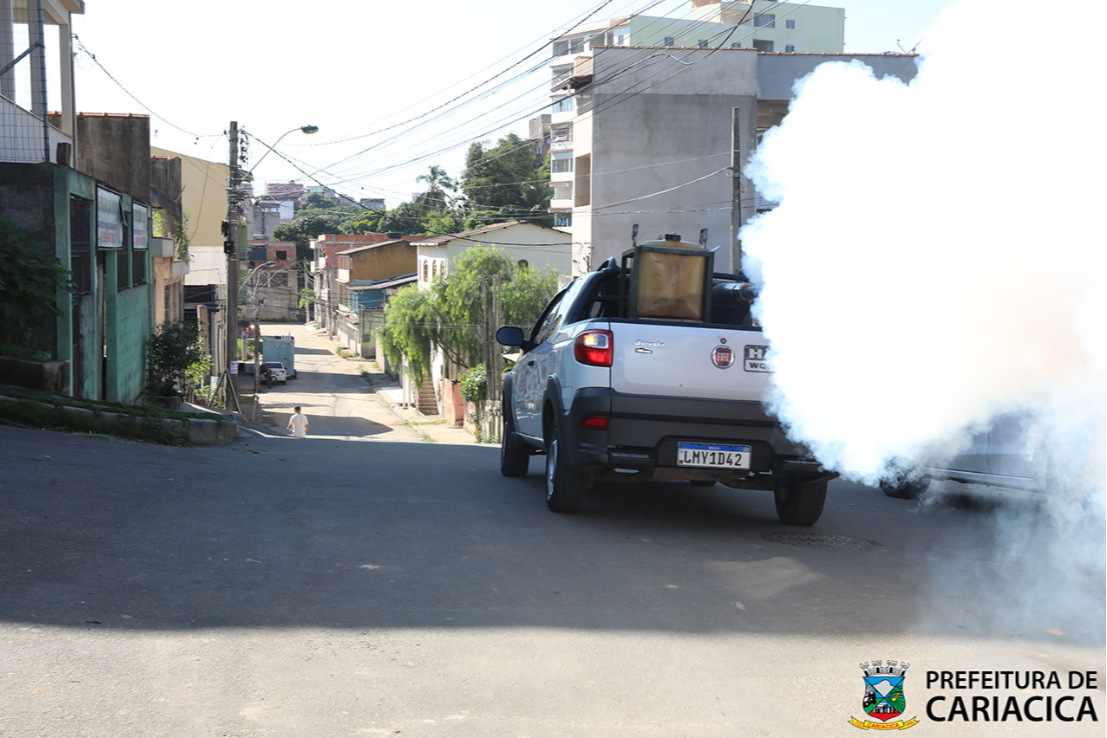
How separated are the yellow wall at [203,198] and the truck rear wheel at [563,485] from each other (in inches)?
1644

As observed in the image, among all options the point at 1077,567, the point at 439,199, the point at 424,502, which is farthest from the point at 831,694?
the point at 439,199

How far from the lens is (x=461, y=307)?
43.4 metres

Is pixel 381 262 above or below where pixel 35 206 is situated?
above

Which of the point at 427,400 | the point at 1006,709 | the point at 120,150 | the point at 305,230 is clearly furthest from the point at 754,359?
the point at 305,230

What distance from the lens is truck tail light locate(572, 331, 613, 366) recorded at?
683 cm

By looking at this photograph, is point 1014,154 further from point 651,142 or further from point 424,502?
point 651,142

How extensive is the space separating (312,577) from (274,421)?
1239 inches

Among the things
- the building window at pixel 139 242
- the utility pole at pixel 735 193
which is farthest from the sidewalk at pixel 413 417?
the utility pole at pixel 735 193

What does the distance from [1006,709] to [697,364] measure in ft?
10.3

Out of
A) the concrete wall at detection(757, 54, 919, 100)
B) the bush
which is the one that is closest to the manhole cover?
the concrete wall at detection(757, 54, 919, 100)

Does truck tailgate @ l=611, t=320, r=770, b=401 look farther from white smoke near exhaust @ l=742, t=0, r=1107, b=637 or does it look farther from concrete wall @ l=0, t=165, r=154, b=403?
concrete wall @ l=0, t=165, r=154, b=403

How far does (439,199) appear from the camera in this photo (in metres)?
94.1

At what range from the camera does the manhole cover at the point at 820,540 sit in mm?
6938

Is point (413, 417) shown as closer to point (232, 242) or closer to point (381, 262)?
point (232, 242)
